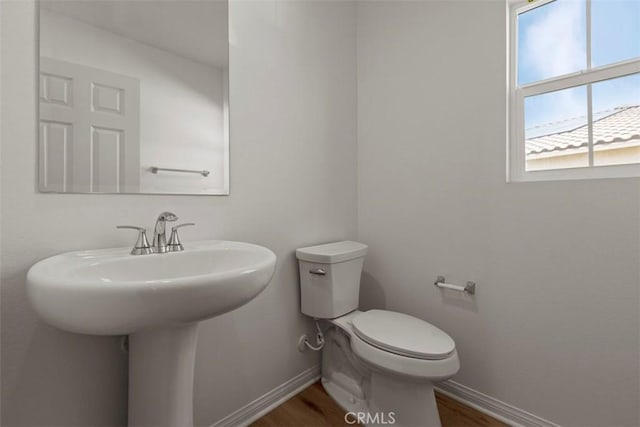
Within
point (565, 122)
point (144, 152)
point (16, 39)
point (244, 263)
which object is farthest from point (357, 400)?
point (16, 39)

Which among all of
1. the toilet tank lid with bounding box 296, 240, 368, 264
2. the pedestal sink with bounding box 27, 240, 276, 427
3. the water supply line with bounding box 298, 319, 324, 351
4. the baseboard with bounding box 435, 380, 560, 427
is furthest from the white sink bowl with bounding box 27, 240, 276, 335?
the baseboard with bounding box 435, 380, 560, 427

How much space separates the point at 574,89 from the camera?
123 cm

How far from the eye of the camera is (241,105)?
1262mm

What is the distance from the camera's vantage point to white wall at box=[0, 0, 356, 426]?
2.58ft

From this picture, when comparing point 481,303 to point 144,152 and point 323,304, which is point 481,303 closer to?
point 323,304

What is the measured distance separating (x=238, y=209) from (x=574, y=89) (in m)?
1.55

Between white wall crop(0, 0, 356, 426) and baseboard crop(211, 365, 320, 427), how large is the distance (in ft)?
0.13

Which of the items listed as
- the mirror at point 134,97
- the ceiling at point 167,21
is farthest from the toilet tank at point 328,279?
the ceiling at point 167,21

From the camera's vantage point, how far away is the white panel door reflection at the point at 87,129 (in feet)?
2.75

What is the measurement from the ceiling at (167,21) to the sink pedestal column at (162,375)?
39.7 inches

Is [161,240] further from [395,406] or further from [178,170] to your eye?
[395,406]

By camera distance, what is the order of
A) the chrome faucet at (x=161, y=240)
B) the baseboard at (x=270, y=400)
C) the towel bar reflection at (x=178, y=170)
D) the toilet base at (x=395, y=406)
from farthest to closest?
the baseboard at (x=270, y=400) → the toilet base at (x=395, y=406) → the towel bar reflection at (x=178, y=170) → the chrome faucet at (x=161, y=240)

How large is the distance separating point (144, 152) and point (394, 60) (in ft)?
4.73

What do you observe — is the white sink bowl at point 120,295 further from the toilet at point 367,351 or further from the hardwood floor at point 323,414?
the hardwood floor at point 323,414
